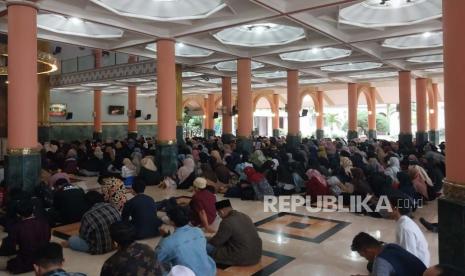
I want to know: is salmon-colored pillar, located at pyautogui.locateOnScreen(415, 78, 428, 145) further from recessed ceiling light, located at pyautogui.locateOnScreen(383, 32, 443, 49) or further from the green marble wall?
the green marble wall

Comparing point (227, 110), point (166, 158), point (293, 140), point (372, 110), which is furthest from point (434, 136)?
point (166, 158)

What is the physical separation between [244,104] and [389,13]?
526 centimetres

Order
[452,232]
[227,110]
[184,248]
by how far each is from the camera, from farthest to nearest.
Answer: [227,110] → [184,248] → [452,232]

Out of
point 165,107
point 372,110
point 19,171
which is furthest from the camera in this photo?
point 372,110

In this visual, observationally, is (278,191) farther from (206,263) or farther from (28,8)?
(28,8)

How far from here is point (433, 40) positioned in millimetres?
10844

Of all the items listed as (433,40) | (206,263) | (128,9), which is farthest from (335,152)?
(206,263)

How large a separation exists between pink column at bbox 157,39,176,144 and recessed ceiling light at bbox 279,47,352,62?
4865 mm

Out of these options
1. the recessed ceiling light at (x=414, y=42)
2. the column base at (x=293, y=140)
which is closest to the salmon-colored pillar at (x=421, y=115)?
the column base at (x=293, y=140)

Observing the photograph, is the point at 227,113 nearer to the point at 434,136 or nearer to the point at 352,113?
the point at 352,113

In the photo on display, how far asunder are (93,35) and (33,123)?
12.7 ft

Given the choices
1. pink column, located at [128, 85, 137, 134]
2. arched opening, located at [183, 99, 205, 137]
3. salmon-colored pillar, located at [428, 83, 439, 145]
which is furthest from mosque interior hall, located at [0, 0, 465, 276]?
arched opening, located at [183, 99, 205, 137]

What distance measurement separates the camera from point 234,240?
394cm

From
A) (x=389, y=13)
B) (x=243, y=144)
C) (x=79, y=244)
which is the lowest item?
(x=79, y=244)
